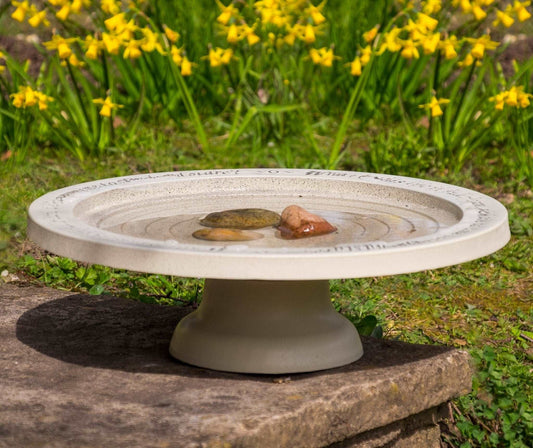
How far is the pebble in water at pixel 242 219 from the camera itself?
268 cm

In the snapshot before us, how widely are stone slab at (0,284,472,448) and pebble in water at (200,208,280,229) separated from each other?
36 cm

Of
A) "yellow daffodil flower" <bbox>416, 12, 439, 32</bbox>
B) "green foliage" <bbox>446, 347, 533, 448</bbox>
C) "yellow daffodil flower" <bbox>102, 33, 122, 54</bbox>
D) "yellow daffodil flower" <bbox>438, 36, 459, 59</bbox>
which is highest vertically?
"yellow daffodil flower" <bbox>416, 12, 439, 32</bbox>

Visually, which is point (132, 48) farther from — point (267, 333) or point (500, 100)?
point (267, 333)

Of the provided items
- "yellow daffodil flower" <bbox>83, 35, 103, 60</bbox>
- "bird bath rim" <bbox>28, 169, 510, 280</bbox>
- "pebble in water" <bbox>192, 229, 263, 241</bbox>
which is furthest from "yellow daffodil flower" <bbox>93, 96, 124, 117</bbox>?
"pebble in water" <bbox>192, 229, 263, 241</bbox>

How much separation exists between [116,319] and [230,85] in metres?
2.83

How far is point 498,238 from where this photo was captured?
2.41 meters

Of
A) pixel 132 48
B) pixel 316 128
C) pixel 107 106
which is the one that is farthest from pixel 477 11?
pixel 107 106

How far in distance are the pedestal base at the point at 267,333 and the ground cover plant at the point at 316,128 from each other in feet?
1.81

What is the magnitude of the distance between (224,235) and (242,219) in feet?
0.47

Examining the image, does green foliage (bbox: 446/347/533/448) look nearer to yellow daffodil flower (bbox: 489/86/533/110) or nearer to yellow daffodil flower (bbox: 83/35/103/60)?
yellow daffodil flower (bbox: 489/86/533/110)

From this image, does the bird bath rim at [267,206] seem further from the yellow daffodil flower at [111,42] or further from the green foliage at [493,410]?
the yellow daffodil flower at [111,42]

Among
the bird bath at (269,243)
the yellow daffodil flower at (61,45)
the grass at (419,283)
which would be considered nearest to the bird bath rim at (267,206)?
the bird bath at (269,243)

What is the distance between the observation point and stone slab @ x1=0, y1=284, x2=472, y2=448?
2.13 m

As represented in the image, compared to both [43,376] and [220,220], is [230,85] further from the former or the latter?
[43,376]
